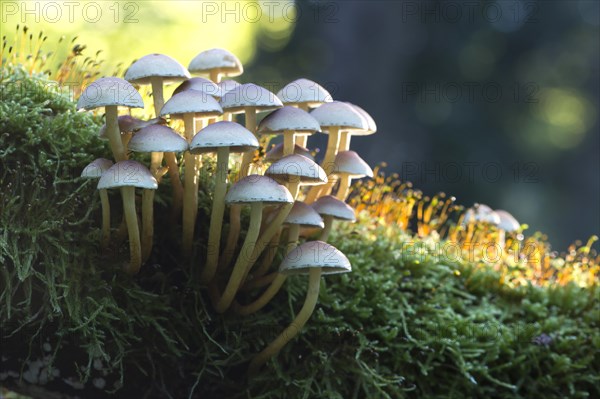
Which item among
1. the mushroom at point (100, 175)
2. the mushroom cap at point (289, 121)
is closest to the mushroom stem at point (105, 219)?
the mushroom at point (100, 175)

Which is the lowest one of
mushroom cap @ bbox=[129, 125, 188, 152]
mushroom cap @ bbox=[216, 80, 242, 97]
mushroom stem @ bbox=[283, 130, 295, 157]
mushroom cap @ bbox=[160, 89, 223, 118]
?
mushroom stem @ bbox=[283, 130, 295, 157]

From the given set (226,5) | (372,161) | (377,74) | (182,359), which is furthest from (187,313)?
(226,5)

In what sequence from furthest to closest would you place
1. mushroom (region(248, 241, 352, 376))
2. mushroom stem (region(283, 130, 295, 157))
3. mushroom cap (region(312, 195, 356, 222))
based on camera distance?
mushroom cap (region(312, 195, 356, 222))
mushroom stem (region(283, 130, 295, 157))
mushroom (region(248, 241, 352, 376))

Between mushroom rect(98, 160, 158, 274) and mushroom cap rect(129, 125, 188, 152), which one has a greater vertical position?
mushroom cap rect(129, 125, 188, 152)

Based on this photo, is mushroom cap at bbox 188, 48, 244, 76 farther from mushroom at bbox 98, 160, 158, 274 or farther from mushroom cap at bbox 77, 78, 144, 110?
mushroom at bbox 98, 160, 158, 274

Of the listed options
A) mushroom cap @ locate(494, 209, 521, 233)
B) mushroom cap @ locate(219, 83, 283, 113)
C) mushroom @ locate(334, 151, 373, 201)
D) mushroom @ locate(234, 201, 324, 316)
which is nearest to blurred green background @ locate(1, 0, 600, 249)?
mushroom cap @ locate(494, 209, 521, 233)

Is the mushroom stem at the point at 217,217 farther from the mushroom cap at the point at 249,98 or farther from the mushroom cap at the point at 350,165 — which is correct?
the mushroom cap at the point at 350,165

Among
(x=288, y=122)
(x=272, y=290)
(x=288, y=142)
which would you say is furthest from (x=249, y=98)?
(x=272, y=290)
